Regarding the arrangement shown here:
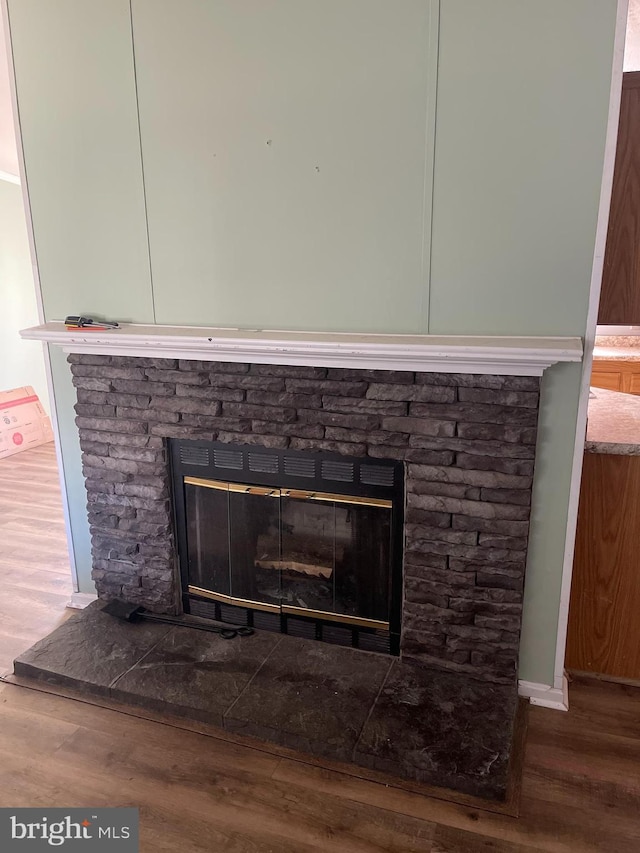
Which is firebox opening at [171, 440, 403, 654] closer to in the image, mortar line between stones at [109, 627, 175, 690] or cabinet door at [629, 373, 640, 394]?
mortar line between stones at [109, 627, 175, 690]

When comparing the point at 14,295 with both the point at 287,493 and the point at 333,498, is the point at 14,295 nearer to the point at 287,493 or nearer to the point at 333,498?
the point at 287,493

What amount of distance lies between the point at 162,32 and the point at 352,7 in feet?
2.17

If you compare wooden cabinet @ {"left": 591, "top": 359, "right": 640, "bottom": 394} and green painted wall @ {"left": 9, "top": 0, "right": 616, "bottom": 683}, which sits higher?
green painted wall @ {"left": 9, "top": 0, "right": 616, "bottom": 683}

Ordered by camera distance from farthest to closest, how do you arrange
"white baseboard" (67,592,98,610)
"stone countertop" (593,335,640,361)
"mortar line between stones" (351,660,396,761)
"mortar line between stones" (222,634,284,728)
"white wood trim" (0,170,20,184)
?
"white wood trim" (0,170,20,184), "stone countertop" (593,335,640,361), "white baseboard" (67,592,98,610), "mortar line between stones" (222,634,284,728), "mortar line between stones" (351,660,396,761)

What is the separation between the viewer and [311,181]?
2.04 meters

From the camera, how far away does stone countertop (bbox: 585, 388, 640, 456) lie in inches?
82.5

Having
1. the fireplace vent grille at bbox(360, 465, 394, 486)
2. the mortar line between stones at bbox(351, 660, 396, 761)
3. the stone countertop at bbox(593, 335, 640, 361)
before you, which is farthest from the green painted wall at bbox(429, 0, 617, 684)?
the stone countertop at bbox(593, 335, 640, 361)

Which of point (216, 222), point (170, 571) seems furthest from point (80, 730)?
point (216, 222)

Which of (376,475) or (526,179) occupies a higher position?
(526,179)

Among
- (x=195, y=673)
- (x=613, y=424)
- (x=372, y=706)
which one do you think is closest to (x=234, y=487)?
(x=195, y=673)

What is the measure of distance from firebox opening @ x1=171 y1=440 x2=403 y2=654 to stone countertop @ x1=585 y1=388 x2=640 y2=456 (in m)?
0.68

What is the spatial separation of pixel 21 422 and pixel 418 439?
4202mm

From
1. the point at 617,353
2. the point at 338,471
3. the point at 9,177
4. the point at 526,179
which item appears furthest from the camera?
the point at 9,177

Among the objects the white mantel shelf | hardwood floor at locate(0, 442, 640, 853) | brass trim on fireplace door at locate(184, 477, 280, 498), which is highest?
the white mantel shelf
